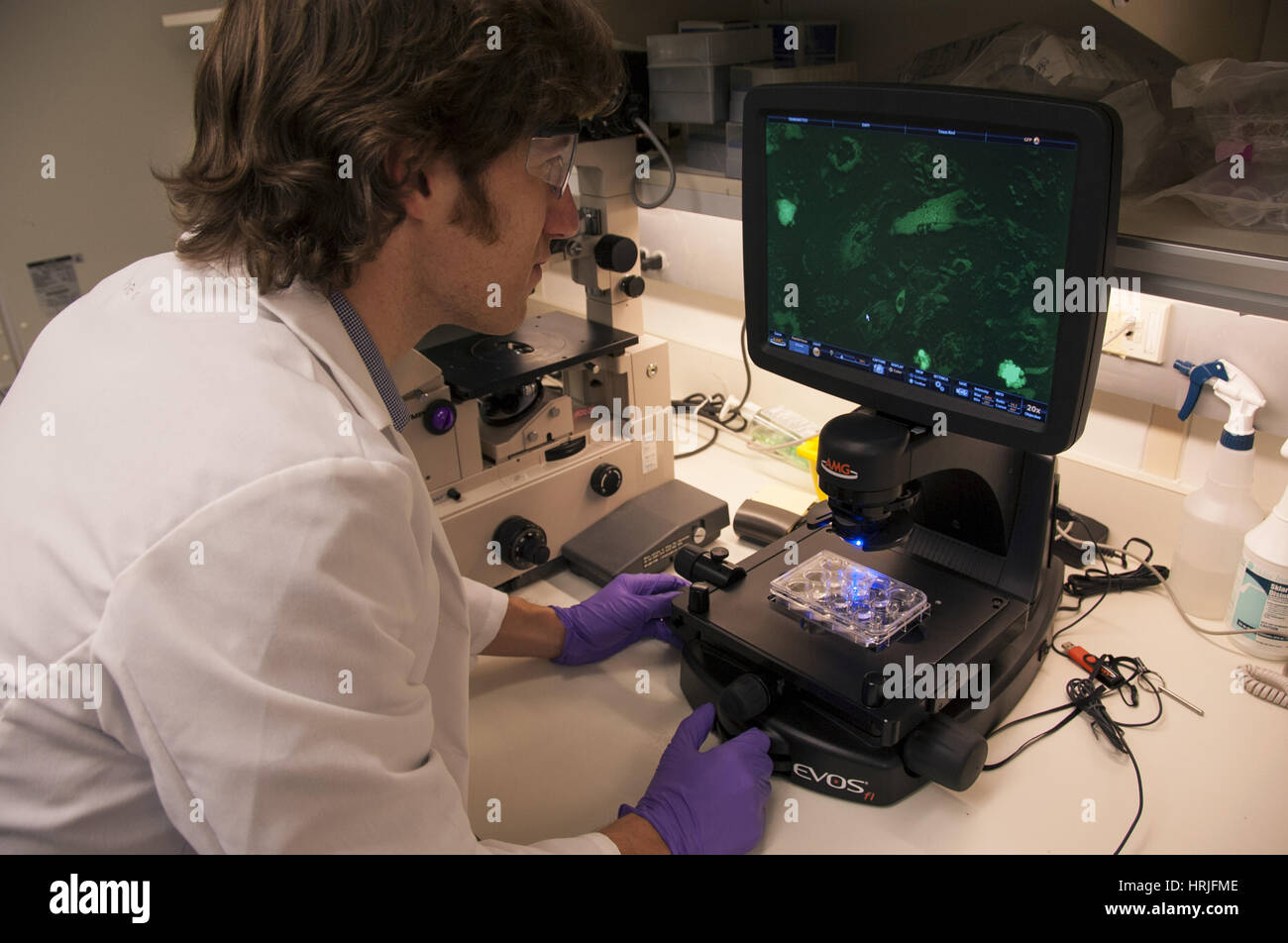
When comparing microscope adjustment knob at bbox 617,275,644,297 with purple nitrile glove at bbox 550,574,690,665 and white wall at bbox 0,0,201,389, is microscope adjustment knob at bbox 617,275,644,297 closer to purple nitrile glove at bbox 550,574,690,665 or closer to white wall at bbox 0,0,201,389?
purple nitrile glove at bbox 550,574,690,665

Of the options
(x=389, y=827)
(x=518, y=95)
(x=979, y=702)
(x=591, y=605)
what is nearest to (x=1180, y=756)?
(x=979, y=702)

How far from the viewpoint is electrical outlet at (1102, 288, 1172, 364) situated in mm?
1232

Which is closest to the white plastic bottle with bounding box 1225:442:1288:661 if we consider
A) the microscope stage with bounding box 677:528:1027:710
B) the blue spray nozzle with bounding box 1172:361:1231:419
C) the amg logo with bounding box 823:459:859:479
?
the blue spray nozzle with bounding box 1172:361:1231:419

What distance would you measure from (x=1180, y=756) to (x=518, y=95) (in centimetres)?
101

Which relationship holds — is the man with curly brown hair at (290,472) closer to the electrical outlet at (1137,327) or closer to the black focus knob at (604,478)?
the black focus knob at (604,478)

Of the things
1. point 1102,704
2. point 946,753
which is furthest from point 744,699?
point 1102,704

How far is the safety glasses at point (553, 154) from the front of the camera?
0.93 m

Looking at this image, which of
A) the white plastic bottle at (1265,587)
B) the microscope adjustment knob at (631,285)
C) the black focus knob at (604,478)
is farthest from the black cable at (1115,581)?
the microscope adjustment knob at (631,285)

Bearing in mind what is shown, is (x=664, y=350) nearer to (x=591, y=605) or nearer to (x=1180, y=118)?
(x=591, y=605)

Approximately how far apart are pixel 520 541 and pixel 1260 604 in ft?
3.20

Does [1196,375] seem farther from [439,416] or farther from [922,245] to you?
[439,416]

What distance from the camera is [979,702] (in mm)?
1012

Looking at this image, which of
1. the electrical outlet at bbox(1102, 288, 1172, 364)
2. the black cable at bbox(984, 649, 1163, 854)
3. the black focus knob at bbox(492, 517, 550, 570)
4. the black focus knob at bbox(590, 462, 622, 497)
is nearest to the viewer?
the black cable at bbox(984, 649, 1163, 854)

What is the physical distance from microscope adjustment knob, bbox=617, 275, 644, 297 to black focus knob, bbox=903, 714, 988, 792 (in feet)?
2.77
